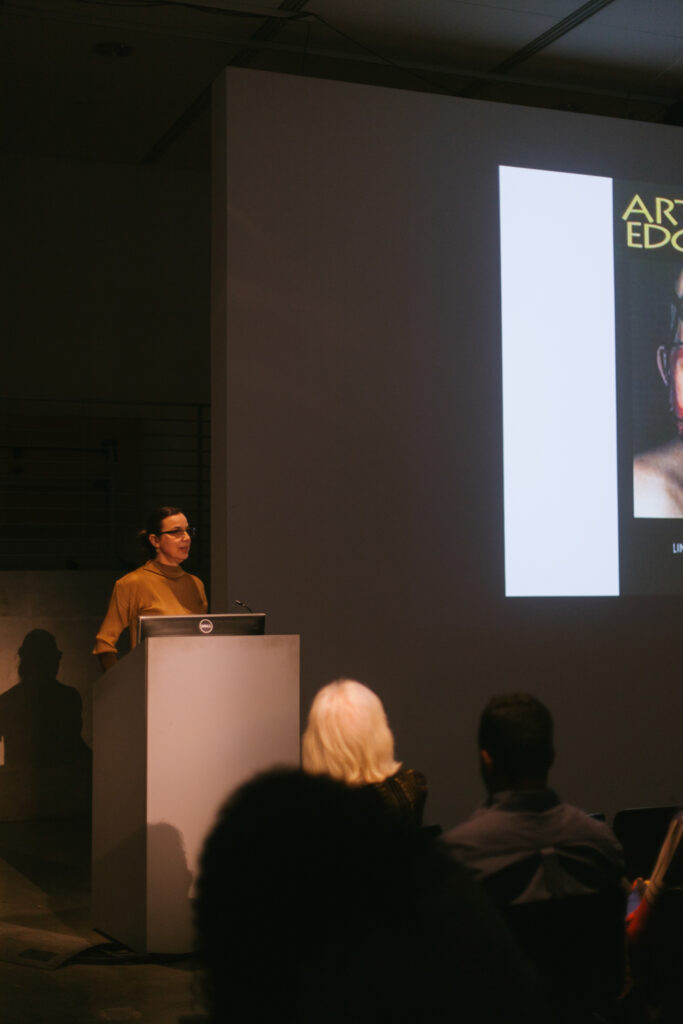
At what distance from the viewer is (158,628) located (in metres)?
3.65

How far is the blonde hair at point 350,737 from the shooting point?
2322 millimetres

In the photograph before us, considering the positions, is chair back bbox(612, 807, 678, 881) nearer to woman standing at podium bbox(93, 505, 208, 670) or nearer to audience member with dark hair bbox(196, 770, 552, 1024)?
audience member with dark hair bbox(196, 770, 552, 1024)

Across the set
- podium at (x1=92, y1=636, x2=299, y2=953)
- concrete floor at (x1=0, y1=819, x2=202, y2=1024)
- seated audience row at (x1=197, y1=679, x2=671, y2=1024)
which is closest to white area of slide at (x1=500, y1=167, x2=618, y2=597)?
podium at (x1=92, y1=636, x2=299, y2=953)

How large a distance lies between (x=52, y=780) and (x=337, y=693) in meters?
4.59

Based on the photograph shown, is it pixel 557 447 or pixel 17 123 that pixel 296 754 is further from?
pixel 17 123

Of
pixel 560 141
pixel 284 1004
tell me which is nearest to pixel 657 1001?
pixel 284 1004

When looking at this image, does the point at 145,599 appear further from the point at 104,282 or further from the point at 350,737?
the point at 104,282

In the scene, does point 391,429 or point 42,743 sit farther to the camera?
point 42,743

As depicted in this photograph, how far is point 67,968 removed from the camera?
362 centimetres

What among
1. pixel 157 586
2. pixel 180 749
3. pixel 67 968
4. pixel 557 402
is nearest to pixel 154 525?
pixel 157 586

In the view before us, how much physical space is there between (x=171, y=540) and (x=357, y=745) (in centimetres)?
238

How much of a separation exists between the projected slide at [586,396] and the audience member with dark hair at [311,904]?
4.72m

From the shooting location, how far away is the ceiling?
221 inches

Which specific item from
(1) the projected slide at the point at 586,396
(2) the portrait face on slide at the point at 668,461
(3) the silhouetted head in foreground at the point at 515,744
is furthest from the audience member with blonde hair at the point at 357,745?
(2) the portrait face on slide at the point at 668,461
